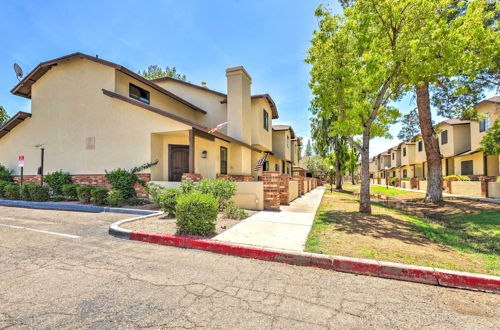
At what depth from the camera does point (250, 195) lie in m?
9.94

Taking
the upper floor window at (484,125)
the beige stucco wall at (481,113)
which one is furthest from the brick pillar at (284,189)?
the upper floor window at (484,125)

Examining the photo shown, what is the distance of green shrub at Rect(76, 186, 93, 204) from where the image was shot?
10383mm

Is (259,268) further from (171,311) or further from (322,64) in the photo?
(322,64)

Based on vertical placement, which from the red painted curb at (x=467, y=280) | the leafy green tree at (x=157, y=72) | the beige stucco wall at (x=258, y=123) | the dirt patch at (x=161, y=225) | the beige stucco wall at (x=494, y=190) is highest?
the leafy green tree at (x=157, y=72)

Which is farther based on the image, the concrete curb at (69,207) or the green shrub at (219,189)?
the concrete curb at (69,207)

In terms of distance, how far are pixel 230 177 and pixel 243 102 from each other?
4.78m

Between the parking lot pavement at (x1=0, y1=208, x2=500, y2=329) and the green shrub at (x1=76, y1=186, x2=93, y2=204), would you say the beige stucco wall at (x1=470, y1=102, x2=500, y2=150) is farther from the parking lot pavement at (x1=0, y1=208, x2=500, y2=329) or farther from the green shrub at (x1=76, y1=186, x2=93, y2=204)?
the green shrub at (x1=76, y1=186, x2=93, y2=204)

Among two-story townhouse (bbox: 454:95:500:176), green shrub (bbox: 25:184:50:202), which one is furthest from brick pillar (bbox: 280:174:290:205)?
two-story townhouse (bbox: 454:95:500:176)

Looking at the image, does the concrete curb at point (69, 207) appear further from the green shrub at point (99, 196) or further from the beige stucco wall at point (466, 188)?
the beige stucco wall at point (466, 188)

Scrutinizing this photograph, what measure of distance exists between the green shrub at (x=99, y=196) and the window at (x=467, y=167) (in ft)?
105

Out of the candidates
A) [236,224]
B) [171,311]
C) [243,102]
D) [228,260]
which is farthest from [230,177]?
[171,311]

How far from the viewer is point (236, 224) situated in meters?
6.95

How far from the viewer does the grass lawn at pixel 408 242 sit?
14.1 feet

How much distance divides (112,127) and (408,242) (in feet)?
41.4
